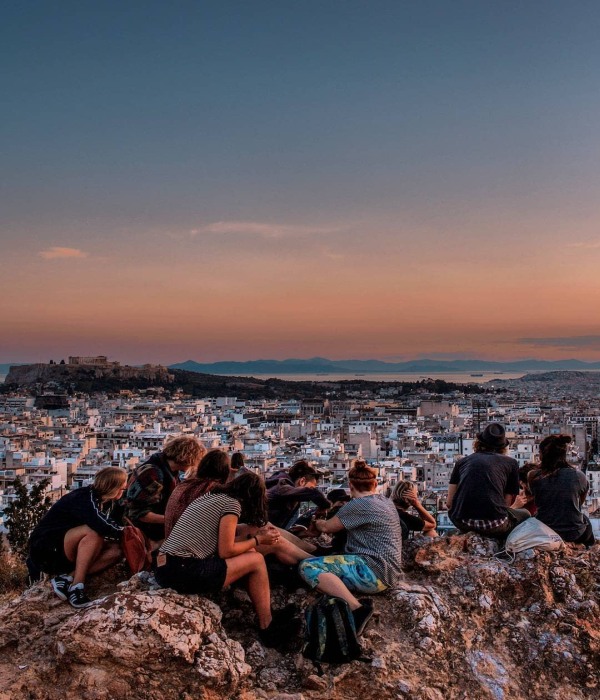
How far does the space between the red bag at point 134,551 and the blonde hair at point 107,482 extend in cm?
31

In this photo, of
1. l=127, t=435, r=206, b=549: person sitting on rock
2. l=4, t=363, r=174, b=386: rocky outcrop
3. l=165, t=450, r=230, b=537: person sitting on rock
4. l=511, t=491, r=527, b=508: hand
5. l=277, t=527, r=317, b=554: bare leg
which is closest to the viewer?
l=165, t=450, r=230, b=537: person sitting on rock

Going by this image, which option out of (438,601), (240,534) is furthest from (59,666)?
(438,601)

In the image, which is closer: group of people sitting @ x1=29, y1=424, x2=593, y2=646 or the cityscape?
group of people sitting @ x1=29, y1=424, x2=593, y2=646

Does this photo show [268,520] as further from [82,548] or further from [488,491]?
[488,491]

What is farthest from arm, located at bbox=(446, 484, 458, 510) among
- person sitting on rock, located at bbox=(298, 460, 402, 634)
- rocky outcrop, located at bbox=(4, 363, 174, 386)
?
rocky outcrop, located at bbox=(4, 363, 174, 386)

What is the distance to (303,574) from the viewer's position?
Answer: 5.20 metres

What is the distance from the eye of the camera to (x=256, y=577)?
4996 mm

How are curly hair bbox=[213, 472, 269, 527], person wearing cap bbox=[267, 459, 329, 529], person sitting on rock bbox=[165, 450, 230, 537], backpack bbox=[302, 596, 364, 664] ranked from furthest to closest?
person wearing cap bbox=[267, 459, 329, 529], person sitting on rock bbox=[165, 450, 230, 537], curly hair bbox=[213, 472, 269, 527], backpack bbox=[302, 596, 364, 664]

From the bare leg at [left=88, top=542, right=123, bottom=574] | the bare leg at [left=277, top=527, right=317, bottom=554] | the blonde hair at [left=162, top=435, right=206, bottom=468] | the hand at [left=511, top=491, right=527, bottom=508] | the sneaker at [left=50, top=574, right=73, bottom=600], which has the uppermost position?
the blonde hair at [left=162, top=435, right=206, bottom=468]

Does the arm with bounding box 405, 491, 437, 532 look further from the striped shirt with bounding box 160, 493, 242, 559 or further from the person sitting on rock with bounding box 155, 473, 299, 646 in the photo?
the striped shirt with bounding box 160, 493, 242, 559

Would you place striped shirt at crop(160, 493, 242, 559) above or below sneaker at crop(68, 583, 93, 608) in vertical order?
above

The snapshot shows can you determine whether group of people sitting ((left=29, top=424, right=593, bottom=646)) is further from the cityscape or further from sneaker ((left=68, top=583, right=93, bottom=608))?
the cityscape

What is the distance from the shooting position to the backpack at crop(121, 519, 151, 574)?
5.52 meters

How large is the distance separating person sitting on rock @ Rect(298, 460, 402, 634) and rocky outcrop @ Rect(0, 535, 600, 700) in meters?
0.19
